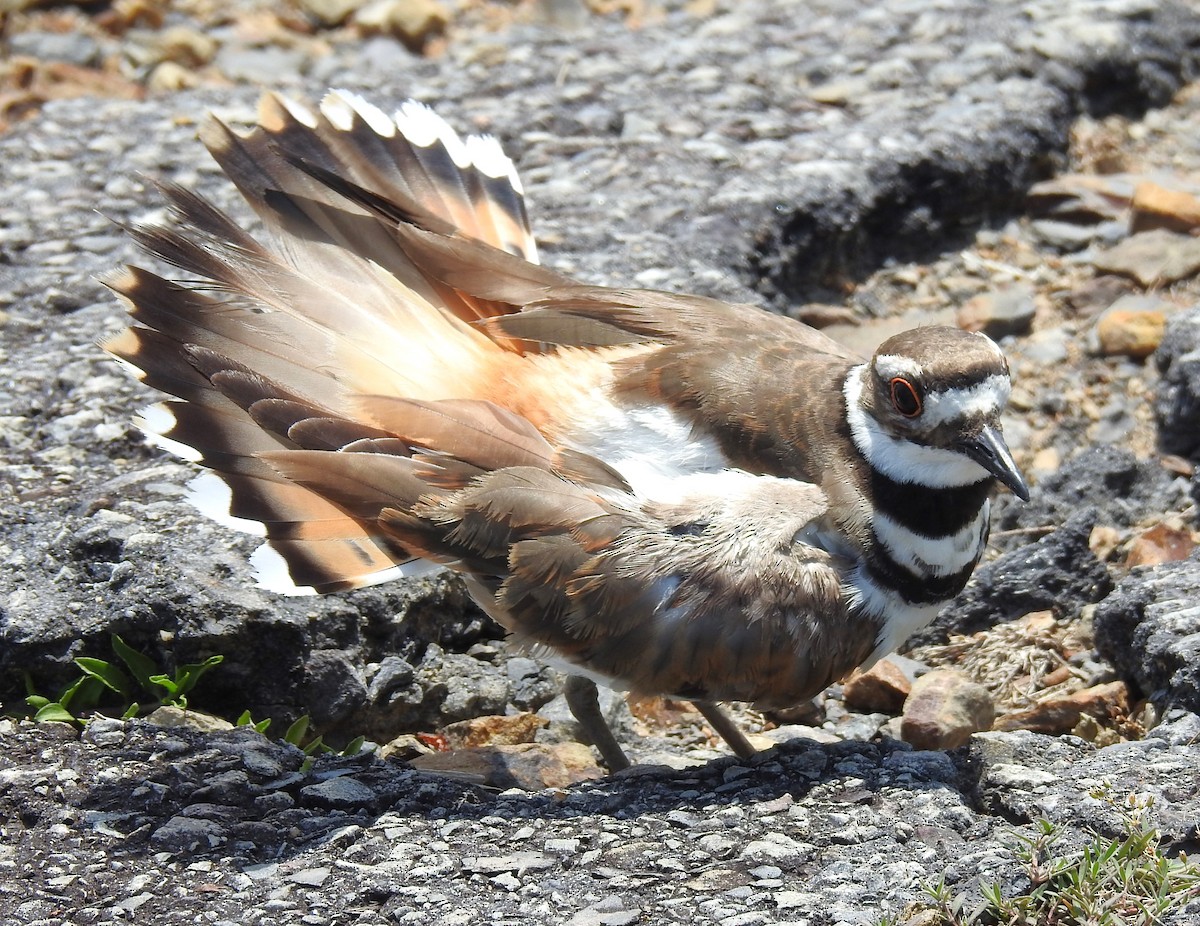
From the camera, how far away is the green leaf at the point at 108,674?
355 cm

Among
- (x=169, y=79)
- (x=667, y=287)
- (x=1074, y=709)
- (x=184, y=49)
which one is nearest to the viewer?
(x=1074, y=709)

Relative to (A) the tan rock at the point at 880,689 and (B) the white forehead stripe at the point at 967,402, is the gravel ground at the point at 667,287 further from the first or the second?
(B) the white forehead stripe at the point at 967,402

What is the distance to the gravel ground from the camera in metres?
2.98

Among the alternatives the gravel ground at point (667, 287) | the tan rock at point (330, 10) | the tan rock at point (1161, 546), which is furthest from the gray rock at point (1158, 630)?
the tan rock at point (330, 10)

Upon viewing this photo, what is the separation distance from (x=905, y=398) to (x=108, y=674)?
2037mm

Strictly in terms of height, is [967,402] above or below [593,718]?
above

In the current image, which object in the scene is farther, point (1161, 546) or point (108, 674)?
point (1161, 546)

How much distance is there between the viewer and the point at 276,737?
3695mm

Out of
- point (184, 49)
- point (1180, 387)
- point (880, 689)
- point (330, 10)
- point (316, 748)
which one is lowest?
point (880, 689)

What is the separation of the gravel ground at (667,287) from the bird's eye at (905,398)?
0.78m

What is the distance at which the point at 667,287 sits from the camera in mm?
4852

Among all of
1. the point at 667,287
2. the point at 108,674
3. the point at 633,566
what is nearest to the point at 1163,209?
the point at 667,287

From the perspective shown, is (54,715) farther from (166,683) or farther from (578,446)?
(578,446)

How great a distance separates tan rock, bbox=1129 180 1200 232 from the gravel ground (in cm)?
4
